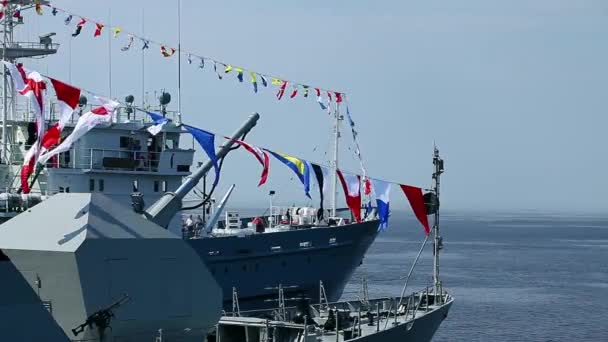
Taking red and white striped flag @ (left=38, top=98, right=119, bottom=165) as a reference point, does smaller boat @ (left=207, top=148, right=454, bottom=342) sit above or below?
below

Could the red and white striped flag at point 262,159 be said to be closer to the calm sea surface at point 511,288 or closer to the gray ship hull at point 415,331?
the gray ship hull at point 415,331

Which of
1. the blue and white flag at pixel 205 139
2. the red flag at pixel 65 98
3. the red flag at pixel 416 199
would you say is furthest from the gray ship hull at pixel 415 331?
the red flag at pixel 65 98

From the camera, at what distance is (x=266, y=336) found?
94.0 ft

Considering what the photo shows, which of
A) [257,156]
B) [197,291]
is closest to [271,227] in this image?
[257,156]

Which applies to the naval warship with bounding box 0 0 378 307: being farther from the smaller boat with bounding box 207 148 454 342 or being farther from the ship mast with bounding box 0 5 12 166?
the smaller boat with bounding box 207 148 454 342

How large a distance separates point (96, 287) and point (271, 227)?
31.5 meters

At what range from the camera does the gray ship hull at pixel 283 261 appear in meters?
41.9

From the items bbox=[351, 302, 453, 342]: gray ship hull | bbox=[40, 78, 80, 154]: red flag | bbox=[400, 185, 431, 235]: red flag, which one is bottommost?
bbox=[351, 302, 453, 342]: gray ship hull

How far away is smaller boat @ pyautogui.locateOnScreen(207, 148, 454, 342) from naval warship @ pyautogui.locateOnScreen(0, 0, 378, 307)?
14.1ft

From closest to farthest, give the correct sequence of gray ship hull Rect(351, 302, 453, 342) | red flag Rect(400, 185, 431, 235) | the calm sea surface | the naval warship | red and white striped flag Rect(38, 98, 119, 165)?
red and white striped flag Rect(38, 98, 119, 165) → gray ship hull Rect(351, 302, 453, 342) → red flag Rect(400, 185, 431, 235) → the naval warship → the calm sea surface

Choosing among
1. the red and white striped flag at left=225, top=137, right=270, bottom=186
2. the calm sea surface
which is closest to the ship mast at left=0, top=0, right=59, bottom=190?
the red and white striped flag at left=225, top=137, right=270, bottom=186

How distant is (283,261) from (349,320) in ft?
37.6

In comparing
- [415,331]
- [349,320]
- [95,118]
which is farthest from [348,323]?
[95,118]

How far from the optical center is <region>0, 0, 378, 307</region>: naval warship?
40.2 metres
